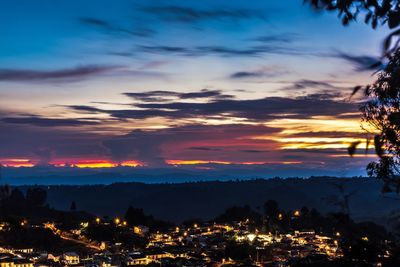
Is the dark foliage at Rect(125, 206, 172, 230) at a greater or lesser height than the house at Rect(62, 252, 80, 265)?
greater

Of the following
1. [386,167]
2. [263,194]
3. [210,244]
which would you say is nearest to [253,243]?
[210,244]

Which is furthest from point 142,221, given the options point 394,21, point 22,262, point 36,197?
point 394,21

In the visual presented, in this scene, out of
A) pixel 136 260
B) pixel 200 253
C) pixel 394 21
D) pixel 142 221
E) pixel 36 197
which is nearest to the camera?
pixel 394 21

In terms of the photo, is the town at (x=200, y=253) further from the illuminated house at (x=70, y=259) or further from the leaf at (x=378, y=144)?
the leaf at (x=378, y=144)

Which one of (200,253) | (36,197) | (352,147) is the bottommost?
(200,253)

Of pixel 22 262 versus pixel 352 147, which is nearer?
pixel 352 147

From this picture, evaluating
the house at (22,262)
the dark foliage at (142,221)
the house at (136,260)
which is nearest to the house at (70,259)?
the house at (22,262)

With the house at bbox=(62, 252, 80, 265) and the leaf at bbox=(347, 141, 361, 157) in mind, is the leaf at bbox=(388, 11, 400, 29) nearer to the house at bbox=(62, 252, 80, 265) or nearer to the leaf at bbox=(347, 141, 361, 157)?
the leaf at bbox=(347, 141, 361, 157)

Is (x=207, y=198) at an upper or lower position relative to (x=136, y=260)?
lower

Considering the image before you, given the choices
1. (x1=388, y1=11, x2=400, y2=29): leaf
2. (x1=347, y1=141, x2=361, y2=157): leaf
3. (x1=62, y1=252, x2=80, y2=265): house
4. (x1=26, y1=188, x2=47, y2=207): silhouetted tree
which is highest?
(x1=388, y1=11, x2=400, y2=29): leaf

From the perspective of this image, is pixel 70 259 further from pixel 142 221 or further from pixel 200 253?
pixel 142 221

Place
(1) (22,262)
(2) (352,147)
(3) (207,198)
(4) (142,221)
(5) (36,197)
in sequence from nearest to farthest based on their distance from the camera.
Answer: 1. (2) (352,147)
2. (1) (22,262)
3. (4) (142,221)
4. (5) (36,197)
5. (3) (207,198)

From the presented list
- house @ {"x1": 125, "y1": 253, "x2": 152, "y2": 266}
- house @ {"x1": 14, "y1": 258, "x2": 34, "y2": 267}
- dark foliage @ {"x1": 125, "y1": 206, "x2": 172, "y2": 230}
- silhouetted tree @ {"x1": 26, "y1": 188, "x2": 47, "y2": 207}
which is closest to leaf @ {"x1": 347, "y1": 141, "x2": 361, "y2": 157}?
house @ {"x1": 125, "y1": 253, "x2": 152, "y2": 266}
